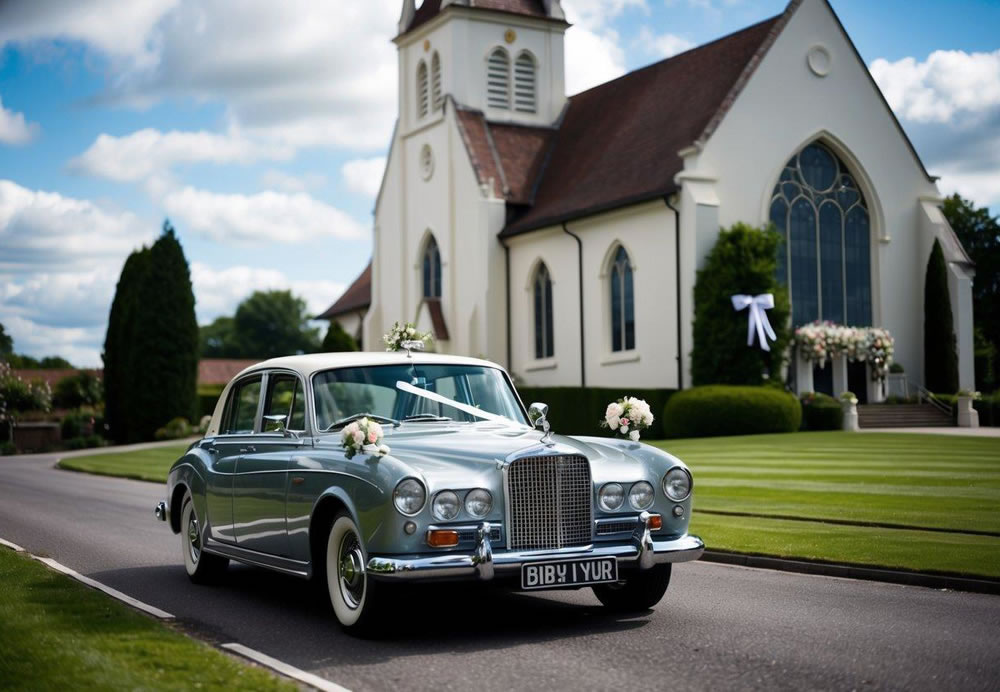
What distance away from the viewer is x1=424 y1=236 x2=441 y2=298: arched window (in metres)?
47.2

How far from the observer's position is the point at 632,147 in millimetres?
39844

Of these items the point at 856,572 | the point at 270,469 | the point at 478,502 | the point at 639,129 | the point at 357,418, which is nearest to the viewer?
the point at 478,502

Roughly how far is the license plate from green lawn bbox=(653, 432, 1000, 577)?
3647 mm

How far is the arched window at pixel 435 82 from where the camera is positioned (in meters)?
46.9

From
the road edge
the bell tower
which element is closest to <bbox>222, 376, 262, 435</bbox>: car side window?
the road edge

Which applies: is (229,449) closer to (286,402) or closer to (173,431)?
(286,402)

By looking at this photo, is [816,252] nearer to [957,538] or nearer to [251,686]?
[957,538]

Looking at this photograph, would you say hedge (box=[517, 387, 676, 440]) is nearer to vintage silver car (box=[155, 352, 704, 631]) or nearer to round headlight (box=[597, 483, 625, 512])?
vintage silver car (box=[155, 352, 704, 631])

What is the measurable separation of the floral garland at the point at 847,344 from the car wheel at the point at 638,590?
28366 mm

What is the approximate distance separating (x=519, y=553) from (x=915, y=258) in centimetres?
3534

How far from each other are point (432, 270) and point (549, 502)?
40022 millimetres

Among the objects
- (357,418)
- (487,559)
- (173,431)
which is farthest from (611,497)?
(173,431)

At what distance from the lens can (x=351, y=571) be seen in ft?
25.5

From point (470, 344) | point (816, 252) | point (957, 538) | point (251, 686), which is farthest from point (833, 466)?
point (470, 344)
